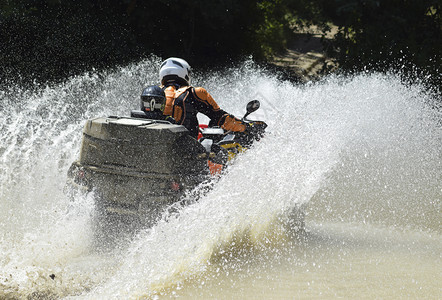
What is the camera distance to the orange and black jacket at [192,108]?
707 centimetres

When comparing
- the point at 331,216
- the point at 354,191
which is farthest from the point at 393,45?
the point at 331,216

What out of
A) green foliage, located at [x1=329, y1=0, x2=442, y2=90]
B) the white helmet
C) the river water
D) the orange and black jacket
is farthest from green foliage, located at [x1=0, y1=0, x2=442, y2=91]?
the orange and black jacket

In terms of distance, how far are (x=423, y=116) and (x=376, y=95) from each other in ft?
8.20

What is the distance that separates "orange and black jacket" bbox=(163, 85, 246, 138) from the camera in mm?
7074

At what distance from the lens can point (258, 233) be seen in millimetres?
6598

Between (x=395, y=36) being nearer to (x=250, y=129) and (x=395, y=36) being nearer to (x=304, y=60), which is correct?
(x=304, y=60)

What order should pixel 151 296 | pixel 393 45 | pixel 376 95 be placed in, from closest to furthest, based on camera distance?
pixel 151 296 < pixel 376 95 < pixel 393 45

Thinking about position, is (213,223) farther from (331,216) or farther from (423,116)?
(423,116)

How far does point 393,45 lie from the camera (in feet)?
62.1

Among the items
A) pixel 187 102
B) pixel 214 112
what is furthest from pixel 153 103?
pixel 214 112

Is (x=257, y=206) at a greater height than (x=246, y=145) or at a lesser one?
lesser

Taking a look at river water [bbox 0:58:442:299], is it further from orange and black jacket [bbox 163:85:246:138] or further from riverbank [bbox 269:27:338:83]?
riverbank [bbox 269:27:338:83]

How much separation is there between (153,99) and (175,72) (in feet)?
3.57

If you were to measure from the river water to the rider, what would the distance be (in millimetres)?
557
